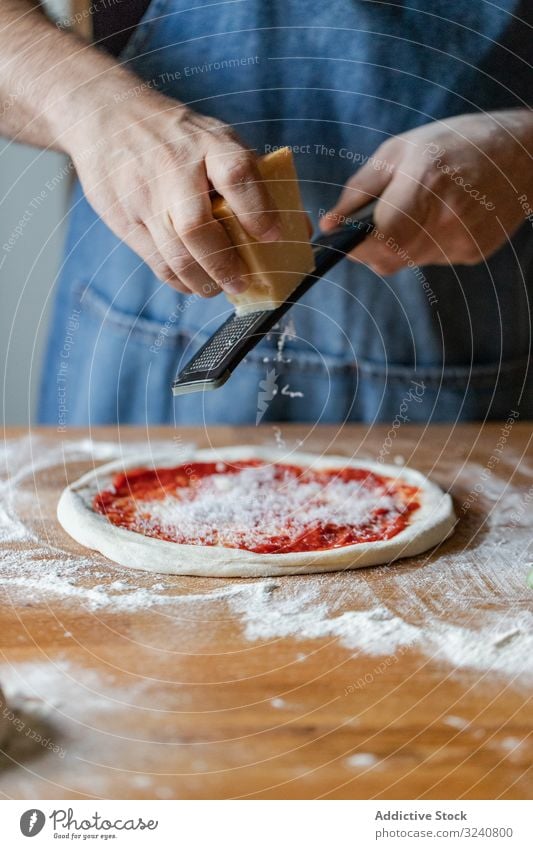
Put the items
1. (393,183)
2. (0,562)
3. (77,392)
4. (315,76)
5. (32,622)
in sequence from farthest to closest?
(77,392), (315,76), (393,183), (0,562), (32,622)

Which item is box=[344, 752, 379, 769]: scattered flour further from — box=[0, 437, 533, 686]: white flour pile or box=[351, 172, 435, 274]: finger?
box=[351, 172, 435, 274]: finger

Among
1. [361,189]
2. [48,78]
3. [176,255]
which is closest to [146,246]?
[176,255]

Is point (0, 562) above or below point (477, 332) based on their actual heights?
below

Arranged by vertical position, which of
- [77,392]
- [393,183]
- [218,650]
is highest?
[393,183]

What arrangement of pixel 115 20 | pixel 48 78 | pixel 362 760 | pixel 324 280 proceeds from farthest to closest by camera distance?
1. pixel 324 280
2. pixel 115 20
3. pixel 48 78
4. pixel 362 760

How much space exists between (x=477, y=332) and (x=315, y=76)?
1.18ft

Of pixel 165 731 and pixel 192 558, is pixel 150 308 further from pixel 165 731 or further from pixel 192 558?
pixel 165 731

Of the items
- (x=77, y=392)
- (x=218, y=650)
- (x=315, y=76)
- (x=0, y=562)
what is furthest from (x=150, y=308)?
(x=218, y=650)

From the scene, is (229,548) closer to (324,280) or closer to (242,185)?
(242,185)

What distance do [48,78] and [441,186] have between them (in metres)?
0.41

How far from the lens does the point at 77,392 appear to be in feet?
3.92

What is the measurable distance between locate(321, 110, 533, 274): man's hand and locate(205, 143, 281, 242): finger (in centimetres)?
25

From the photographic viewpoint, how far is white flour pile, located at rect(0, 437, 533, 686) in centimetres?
62

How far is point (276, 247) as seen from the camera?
76cm
